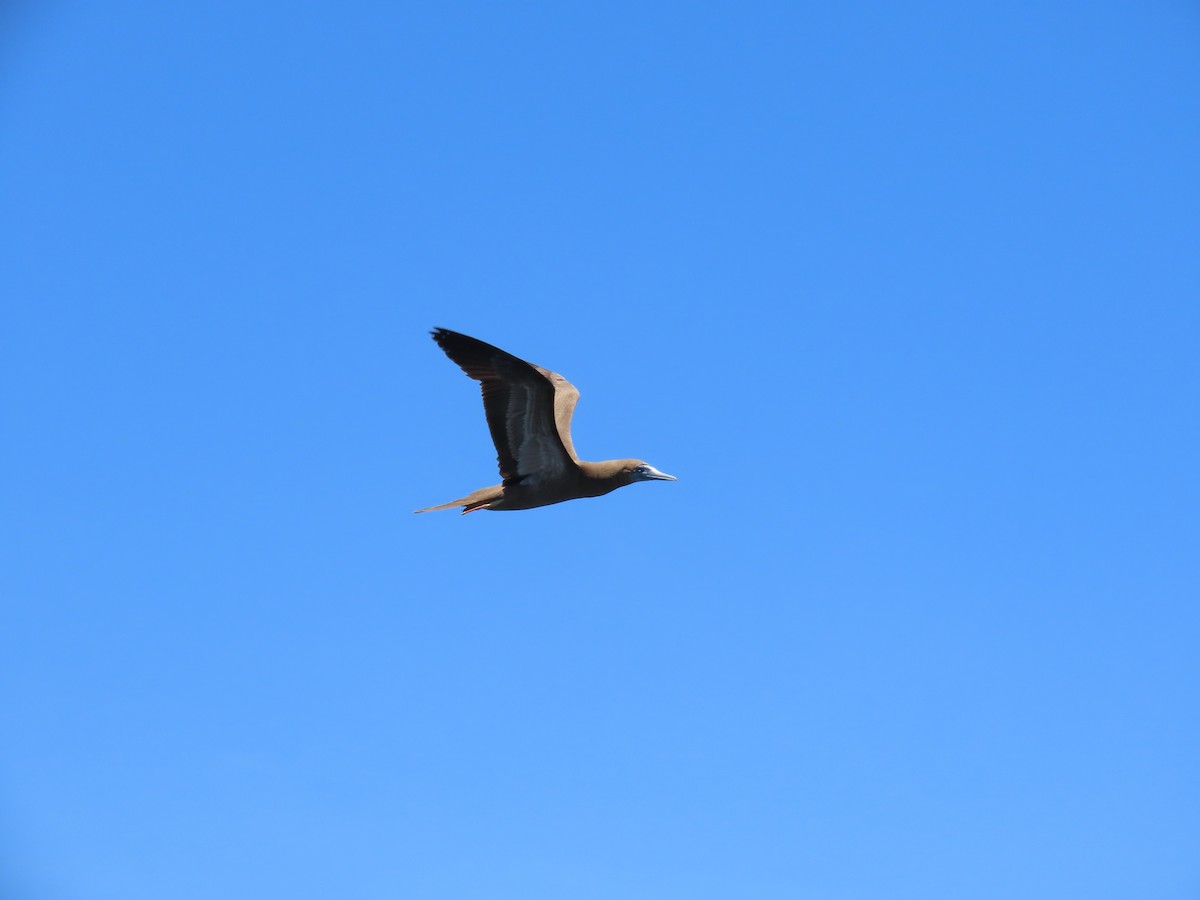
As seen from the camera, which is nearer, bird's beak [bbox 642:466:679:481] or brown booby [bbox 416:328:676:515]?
brown booby [bbox 416:328:676:515]

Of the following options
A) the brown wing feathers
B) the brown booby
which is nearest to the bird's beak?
the brown booby

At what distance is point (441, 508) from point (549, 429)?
2193mm

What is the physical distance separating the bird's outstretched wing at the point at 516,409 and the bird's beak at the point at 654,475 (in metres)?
1.07

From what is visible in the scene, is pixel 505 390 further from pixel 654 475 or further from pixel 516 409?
pixel 654 475

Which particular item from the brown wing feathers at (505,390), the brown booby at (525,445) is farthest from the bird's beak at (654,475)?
the brown wing feathers at (505,390)

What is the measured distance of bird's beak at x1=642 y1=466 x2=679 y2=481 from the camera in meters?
17.9

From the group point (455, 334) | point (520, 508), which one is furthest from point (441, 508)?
point (455, 334)

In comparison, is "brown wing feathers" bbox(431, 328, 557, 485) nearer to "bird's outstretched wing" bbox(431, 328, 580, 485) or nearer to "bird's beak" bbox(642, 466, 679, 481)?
"bird's outstretched wing" bbox(431, 328, 580, 485)

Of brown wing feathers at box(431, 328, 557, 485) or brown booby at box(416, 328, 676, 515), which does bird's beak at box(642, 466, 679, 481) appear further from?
brown wing feathers at box(431, 328, 557, 485)

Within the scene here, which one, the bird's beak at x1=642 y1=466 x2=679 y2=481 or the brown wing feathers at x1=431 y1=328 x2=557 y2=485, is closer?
the brown wing feathers at x1=431 y1=328 x2=557 y2=485

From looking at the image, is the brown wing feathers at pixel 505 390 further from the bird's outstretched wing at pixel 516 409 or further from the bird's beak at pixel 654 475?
the bird's beak at pixel 654 475

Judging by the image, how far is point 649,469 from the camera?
17922mm

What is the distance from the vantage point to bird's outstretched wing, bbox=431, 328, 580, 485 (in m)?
16.3

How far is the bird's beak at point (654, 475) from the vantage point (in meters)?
17.9
